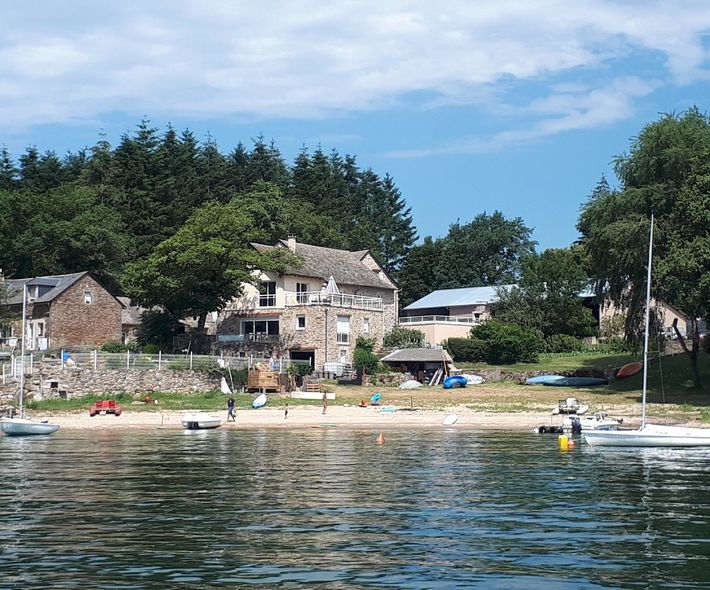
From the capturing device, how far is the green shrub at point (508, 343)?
80.8m

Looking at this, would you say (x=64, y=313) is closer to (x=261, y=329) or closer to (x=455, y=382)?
(x=261, y=329)

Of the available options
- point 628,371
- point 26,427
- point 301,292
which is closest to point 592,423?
point 628,371

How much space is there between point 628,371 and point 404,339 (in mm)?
20104

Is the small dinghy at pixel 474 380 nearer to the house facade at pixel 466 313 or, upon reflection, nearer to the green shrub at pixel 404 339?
the green shrub at pixel 404 339

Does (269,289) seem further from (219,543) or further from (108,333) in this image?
(219,543)

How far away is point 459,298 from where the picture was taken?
10931cm

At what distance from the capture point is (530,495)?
1099 inches

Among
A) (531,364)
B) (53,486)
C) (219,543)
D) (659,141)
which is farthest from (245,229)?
(219,543)

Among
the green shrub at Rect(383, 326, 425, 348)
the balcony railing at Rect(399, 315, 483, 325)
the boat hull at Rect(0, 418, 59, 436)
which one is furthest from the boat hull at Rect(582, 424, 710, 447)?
the balcony railing at Rect(399, 315, 483, 325)

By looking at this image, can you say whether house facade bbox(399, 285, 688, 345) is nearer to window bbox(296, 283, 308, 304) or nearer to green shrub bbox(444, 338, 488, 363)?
green shrub bbox(444, 338, 488, 363)

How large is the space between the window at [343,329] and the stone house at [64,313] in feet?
63.7

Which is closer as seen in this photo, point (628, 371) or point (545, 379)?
point (545, 379)

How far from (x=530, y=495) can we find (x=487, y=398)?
35943 millimetres

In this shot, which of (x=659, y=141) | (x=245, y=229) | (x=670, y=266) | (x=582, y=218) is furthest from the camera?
(x=245, y=229)
